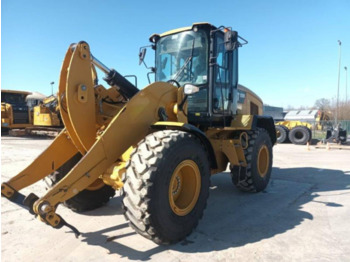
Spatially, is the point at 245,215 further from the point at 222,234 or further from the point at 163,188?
the point at 163,188

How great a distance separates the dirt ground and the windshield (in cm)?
226

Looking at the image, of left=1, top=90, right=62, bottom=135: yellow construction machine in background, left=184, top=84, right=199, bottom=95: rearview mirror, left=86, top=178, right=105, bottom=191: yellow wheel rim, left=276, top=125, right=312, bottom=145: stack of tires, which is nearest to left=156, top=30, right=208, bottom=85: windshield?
left=184, top=84, right=199, bottom=95: rearview mirror

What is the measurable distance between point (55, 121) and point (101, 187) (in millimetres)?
13924

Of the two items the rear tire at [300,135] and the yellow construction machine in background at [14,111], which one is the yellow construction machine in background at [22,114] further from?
the rear tire at [300,135]

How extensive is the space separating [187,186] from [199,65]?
7.14 feet

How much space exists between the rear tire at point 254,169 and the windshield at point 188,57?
1697 mm

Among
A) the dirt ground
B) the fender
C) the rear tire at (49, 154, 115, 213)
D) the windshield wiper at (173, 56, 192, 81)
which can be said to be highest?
the windshield wiper at (173, 56, 192, 81)

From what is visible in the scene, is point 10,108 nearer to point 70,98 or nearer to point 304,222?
point 70,98

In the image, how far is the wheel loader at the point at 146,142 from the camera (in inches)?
Result: 124

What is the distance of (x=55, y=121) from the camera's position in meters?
17.1

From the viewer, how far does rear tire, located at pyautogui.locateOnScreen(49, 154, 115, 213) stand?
4211 mm

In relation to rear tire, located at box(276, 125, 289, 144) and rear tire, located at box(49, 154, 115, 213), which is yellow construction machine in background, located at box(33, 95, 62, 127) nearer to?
rear tire, located at box(49, 154, 115, 213)

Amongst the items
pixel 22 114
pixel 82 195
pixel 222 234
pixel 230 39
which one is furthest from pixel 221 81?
pixel 22 114

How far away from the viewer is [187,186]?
3822 millimetres
